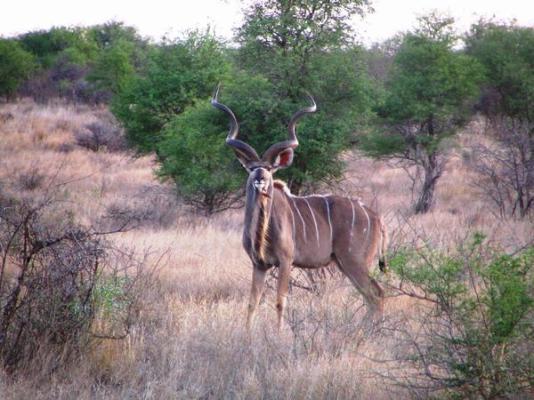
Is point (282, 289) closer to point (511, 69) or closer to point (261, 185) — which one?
point (261, 185)

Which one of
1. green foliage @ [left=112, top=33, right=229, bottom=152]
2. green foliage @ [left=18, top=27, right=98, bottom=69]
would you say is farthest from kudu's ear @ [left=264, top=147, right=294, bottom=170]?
green foliage @ [left=18, top=27, right=98, bottom=69]

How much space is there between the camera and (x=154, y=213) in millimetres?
12266

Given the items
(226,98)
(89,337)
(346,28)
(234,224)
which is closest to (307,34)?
(346,28)

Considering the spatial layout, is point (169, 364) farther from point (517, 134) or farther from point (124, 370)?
point (517, 134)

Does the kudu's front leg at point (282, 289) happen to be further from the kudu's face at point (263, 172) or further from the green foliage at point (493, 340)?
the green foliage at point (493, 340)

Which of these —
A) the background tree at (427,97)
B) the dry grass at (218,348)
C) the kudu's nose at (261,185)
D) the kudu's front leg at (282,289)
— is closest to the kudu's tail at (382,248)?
the dry grass at (218,348)

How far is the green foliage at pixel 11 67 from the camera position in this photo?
111 ft

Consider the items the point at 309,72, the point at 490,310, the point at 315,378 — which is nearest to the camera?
the point at 490,310

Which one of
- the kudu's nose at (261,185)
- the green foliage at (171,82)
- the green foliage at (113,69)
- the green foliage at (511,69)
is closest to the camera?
the kudu's nose at (261,185)

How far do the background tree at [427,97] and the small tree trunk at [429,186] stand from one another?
0.08 feet

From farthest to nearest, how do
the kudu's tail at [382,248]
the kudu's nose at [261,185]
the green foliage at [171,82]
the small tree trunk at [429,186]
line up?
the green foliage at [171,82]
the small tree trunk at [429,186]
the kudu's tail at [382,248]
the kudu's nose at [261,185]

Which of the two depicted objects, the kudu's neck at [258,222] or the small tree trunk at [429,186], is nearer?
the kudu's neck at [258,222]

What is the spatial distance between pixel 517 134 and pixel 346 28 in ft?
12.4

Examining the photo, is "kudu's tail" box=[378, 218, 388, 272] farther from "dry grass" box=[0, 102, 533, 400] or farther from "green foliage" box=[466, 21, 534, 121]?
"green foliage" box=[466, 21, 534, 121]
